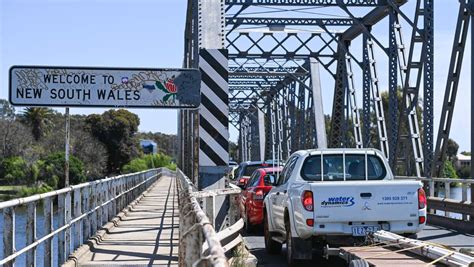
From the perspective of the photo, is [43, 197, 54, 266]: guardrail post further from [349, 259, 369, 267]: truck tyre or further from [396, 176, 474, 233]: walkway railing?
[396, 176, 474, 233]: walkway railing

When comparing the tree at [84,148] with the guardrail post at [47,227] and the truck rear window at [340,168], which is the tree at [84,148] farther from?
the guardrail post at [47,227]

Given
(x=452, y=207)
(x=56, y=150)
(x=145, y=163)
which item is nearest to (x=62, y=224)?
(x=452, y=207)

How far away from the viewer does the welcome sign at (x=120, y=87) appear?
1304cm

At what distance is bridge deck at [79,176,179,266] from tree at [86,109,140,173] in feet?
220

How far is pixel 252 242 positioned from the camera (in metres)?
17.3

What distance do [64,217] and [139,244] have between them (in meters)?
3.62

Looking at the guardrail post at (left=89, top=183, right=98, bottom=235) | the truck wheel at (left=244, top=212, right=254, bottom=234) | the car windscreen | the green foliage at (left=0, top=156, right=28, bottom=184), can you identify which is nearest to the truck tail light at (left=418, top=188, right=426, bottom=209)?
the guardrail post at (left=89, top=183, right=98, bottom=235)

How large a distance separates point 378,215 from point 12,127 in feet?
210

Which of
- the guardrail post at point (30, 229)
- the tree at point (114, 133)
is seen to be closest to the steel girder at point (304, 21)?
the guardrail post at point (30, 229)

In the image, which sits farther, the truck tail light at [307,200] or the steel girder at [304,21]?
the steel girder at [304,21]

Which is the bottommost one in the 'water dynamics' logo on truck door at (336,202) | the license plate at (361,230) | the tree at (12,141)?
the license plate at (361,230)

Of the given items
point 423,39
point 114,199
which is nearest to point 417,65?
point 423,39

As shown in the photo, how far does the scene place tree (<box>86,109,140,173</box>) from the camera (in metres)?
89.8

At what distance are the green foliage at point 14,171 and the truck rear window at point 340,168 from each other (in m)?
49.4
